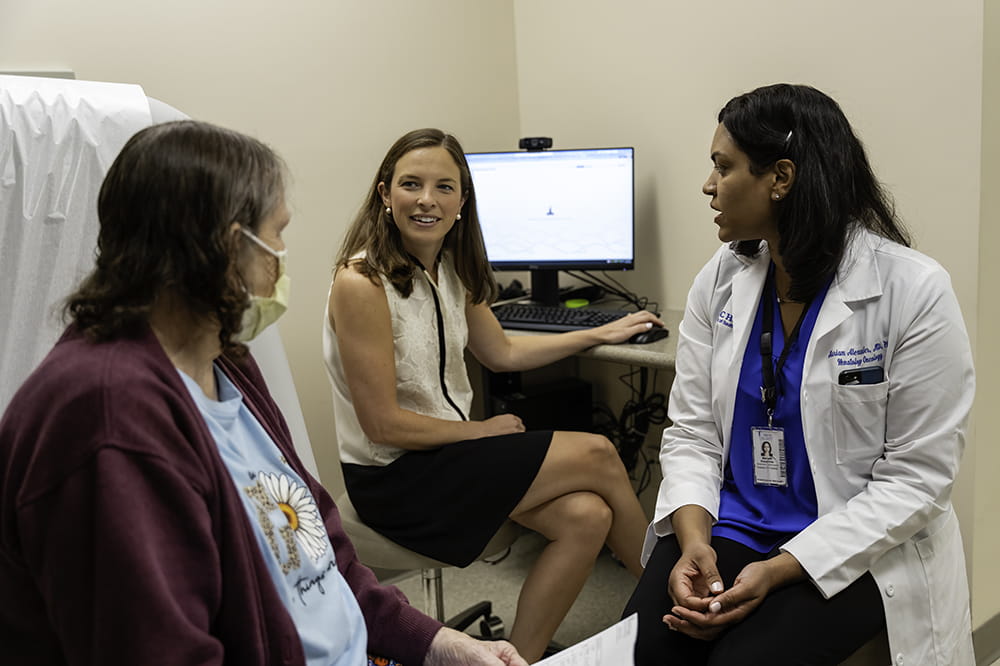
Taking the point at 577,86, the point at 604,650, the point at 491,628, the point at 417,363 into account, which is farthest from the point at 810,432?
the point at 577,86

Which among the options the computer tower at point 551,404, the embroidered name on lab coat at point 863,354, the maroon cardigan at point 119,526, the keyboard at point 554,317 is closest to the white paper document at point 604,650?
the maroon cardigan at point 119,526

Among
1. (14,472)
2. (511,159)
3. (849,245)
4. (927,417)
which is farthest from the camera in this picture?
(511,159)

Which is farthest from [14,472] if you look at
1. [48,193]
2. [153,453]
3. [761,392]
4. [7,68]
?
[7,68]

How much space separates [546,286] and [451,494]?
94cm

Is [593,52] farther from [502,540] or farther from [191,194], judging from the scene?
[191,194]

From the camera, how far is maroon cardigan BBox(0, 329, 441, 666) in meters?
0.84

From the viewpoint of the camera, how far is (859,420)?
1.51m

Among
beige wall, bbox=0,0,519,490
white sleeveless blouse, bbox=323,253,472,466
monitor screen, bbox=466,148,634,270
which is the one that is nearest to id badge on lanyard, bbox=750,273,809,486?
white sleeveless blouse, bbox=323,253,472,466

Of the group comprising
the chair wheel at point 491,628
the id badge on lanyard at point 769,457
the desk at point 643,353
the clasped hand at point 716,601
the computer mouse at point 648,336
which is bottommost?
the chair wheel at point 491,628

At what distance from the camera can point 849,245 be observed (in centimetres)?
158

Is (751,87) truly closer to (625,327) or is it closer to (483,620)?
(625,327)

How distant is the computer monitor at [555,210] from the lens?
8.43 feet

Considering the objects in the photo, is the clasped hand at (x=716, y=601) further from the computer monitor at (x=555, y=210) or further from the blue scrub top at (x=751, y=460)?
the computer monitor at (x=555, y=210)

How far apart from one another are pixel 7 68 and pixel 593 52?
1562 millimetres
